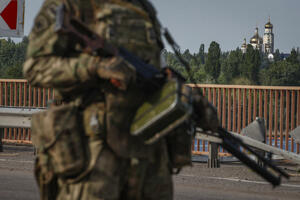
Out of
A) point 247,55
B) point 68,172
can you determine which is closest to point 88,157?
point 68,172

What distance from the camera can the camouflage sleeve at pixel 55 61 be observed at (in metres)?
2.79

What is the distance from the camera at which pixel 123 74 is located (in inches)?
106

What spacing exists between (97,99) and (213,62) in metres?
133

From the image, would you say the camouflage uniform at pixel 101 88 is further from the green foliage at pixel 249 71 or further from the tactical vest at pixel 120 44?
the green foliage at pixel 249 71

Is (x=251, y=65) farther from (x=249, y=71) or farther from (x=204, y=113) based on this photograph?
(x=204, y=113)

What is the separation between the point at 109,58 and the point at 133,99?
306 mm

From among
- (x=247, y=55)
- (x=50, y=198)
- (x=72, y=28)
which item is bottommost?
(x=50, y=198)

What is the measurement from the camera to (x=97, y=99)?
9.55 feet

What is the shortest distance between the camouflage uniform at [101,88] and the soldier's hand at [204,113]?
30 centimetres

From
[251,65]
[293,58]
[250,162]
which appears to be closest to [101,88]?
[250,162]

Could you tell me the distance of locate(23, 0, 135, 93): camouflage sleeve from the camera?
2.79m

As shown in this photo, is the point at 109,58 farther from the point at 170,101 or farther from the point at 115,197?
the point at 115,197

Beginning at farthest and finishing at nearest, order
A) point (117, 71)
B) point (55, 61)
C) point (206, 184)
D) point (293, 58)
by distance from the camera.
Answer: point (293, 58) < point (206, 184) < point (55, 61) < point (117, 71)

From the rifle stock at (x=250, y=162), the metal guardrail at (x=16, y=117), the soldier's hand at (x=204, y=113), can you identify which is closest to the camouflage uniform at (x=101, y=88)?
the soldier's hand at (x=204, y=113)
